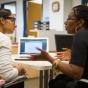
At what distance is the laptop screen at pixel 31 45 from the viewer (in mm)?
2439

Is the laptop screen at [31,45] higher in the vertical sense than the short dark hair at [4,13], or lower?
lower

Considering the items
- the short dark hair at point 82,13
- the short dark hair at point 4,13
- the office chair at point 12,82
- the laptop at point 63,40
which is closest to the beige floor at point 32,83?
the laptop at point 63,40

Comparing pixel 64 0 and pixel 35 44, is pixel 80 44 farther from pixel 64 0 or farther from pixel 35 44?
pixel 64 0

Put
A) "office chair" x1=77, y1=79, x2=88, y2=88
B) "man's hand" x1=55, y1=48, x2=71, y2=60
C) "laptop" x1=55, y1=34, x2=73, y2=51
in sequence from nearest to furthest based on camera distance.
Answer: "office chair" x1=77, y1=79, x2=88, y2=88, "man's hand" x1=55, y1=48, x2=71, y2=60, "laptop" x1=55, y1=34, x2=73, y2=51

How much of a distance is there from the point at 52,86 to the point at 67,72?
0.55 metres

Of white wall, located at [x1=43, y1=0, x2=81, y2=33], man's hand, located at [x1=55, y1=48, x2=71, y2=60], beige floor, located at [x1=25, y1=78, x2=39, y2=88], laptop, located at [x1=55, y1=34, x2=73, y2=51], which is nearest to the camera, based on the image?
man's hand, located at [x1=55, y1=48, x2=71, y2=60]

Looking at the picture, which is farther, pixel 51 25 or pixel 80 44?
pixel 51 25

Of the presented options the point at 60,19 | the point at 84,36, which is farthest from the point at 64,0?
the point at 84,36

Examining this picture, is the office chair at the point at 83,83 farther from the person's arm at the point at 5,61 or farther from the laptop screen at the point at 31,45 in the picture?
the laptop screen at the point at 31,45

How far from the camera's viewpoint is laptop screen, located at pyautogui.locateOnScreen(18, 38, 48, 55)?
2439 mm

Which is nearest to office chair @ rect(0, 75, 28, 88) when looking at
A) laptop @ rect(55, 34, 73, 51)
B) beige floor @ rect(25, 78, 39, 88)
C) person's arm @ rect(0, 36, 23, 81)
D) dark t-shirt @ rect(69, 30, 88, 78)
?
person's arm @ rect(0, 36, 23, 81)

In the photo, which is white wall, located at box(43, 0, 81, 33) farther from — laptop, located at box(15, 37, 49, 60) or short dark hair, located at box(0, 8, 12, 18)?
short dark hair, located at box(0, 8, 12, 18)

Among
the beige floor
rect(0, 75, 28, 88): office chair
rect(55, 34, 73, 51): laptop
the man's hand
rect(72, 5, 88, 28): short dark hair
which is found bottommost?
the beige floor

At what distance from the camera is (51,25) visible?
531cm
